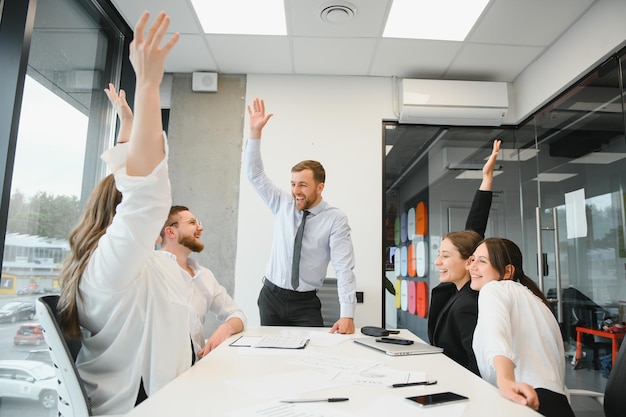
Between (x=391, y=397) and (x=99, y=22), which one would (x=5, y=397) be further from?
(x=99, y=22)

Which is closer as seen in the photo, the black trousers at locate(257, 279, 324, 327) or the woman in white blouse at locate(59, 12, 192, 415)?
the woman in white blouse at locate(59, 12, 192, 415)

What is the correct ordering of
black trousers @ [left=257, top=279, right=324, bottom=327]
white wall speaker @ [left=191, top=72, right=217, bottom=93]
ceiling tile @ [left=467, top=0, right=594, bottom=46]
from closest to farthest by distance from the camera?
1. black trousers @ [left=257, top=279, right=324, bottom=327]
2. ceiling tile @ [left=467, top=0, right=594, bottom=46]
3. white wall speaker @ [left=191, top=72, right=217, bottom=93]

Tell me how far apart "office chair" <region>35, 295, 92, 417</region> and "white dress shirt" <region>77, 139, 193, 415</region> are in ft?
0.35

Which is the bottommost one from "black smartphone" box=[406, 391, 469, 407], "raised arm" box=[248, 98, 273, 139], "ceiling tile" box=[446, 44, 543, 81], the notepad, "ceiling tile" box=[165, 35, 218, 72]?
the notepad

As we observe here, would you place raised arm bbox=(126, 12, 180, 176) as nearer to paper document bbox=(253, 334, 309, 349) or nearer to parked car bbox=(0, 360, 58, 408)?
paper document bbox=(253, 334, 309, 349)

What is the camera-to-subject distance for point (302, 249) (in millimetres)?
2633

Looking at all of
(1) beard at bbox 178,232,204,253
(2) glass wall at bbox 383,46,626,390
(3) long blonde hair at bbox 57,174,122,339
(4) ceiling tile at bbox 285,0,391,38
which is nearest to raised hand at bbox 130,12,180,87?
(3) long blonde hair at bbox 57,174,122,339

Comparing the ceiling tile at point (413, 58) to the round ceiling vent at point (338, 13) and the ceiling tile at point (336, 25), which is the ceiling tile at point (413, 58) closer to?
the ceiling tile at point (336, 25)

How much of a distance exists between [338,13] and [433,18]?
2.23 ft

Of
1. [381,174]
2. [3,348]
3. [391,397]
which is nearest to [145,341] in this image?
[391,397]

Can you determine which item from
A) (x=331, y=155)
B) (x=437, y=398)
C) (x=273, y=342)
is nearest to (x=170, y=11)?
(x=331, y=155)

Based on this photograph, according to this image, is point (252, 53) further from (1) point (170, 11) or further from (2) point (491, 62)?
(2) point (491, 62)

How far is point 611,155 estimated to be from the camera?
270 centimetres

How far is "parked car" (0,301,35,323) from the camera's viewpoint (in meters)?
2.00
